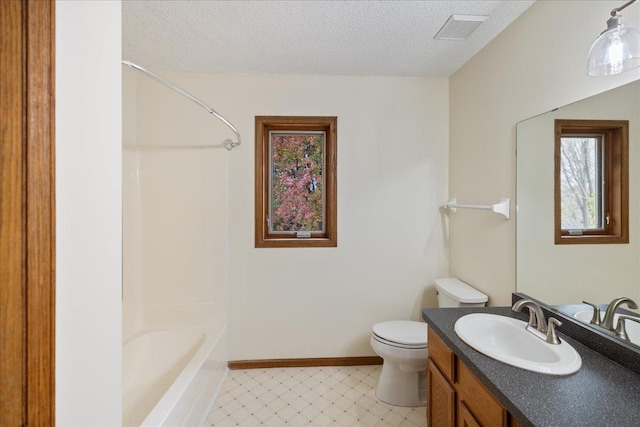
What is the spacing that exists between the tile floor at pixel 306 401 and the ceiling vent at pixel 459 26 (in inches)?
93.2

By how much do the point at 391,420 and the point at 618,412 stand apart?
1.33m

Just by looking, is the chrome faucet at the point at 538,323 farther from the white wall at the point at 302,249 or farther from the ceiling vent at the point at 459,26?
the ceiling vent at the point at 459,26

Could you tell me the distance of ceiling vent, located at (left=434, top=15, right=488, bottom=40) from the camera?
1.70 metres

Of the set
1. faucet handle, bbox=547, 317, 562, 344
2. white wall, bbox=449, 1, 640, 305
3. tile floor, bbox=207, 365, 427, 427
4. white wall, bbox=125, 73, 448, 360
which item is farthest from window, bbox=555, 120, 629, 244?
tile floor, bbox=207, 365, 427, 427

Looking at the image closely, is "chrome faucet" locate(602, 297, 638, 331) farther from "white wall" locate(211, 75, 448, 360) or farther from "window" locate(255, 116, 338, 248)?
"window" locate(255, 116, 338, 248)

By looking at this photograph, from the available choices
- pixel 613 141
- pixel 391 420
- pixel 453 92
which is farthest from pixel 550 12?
pixel 391 420

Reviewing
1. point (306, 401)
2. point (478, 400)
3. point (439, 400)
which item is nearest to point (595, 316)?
point (478, 400)

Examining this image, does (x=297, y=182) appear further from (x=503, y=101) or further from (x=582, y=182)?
(x=582, y=182)

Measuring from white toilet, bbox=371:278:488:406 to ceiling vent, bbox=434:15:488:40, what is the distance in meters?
1.65

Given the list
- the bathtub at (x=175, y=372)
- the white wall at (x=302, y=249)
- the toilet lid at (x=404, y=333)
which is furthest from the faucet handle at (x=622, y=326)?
the bathtub at (x=175, y=372)

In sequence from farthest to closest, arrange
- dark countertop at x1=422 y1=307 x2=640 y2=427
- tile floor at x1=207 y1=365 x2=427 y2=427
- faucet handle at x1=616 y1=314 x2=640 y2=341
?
tile floor at x1=207 y1=365 x2=427 y2=427 → faucet handle at x1=616 y1=314 x2=640 y2=341 → dark countertop at x1=422 y1=307 x2=640 y2=427

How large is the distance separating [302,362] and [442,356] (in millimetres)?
1412

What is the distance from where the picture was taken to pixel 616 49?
107 centimetres

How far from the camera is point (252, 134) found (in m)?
2.45
